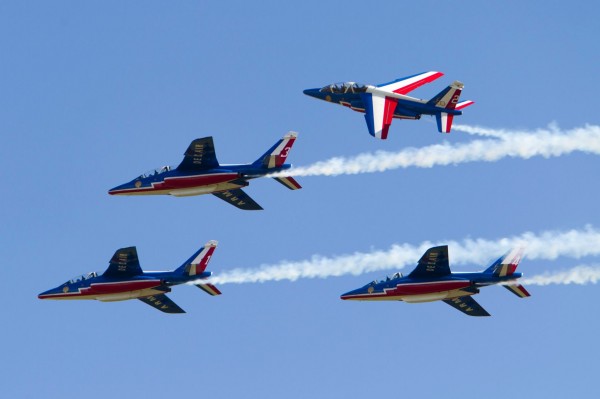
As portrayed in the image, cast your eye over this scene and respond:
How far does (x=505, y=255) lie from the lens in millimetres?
89875

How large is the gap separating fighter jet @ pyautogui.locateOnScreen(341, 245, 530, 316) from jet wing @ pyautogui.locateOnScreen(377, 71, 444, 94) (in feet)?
62.1

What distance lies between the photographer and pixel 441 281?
90.9m

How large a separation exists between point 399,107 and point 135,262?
20821 millimetres

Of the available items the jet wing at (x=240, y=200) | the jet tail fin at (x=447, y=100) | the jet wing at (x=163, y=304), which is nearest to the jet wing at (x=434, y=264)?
the jet tail fin at (x=447, y=100)

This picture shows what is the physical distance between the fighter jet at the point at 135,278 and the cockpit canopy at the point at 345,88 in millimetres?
14803

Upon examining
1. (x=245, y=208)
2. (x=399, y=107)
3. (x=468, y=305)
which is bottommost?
(x=468, y=305)

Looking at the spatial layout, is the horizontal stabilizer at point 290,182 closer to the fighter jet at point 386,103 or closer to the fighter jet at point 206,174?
the fighter jet at point 206,174

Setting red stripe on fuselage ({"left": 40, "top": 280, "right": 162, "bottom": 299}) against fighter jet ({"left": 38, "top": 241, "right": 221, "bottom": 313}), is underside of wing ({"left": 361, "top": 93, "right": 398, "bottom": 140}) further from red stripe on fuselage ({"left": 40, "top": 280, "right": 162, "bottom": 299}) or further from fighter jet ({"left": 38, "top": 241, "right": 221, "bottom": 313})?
red stripe on fuselage ({"left": 40, "top": 280, "right": 162, "bottom": 299})

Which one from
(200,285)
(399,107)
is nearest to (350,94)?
(399,107)

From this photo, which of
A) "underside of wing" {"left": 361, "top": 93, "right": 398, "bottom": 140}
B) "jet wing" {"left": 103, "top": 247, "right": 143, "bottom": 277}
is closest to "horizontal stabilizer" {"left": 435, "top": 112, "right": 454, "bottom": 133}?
"underside of wing" {"left": 361, "top": 93, "right": 398, "bottom": 140}

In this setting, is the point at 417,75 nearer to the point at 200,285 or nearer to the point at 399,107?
the point at 399,107

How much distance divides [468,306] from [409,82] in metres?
19.5

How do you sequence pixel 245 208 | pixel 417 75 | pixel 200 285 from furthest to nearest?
pixel 417 75 → pixel 245 208 → pixel 200 285

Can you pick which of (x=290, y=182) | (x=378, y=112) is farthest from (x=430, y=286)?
(x=378, y=112)
